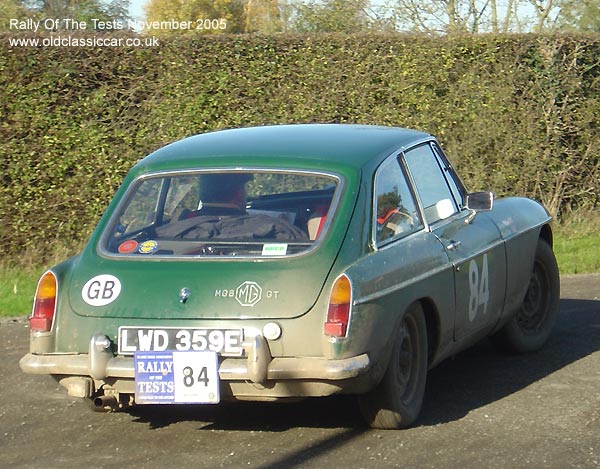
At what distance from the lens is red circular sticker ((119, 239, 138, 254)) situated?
20.0 feet

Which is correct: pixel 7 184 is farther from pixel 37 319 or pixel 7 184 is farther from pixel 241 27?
pixel 241 27

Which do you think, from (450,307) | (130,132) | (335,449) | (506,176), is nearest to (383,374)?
(335,449)

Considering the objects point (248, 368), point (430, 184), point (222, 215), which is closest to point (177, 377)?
point (248, 368)

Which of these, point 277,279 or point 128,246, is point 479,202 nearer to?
point 277,279

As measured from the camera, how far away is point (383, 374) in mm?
5664

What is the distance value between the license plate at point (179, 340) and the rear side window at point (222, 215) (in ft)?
1.74

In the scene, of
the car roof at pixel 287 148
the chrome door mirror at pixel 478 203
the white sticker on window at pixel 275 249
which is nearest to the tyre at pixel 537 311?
the chrome door mirror at pixel 478 203

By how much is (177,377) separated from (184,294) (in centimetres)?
41

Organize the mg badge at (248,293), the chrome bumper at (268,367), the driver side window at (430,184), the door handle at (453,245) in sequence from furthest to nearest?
the driver side window at (430,184)
the door handle at (453,245)
the mg badge at (248,293)
the chrome bumper at (268,367)

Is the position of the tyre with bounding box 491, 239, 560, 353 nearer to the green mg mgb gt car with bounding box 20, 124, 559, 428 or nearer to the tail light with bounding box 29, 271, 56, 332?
the green mg mgb gt car with bounding box 20, 124, 559, 428

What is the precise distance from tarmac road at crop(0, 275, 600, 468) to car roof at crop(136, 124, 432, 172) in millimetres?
1384

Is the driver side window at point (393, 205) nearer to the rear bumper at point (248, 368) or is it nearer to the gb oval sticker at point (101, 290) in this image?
the rear bumper at point (248, 368)

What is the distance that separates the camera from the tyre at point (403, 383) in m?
5.81

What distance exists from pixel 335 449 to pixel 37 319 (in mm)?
1650
